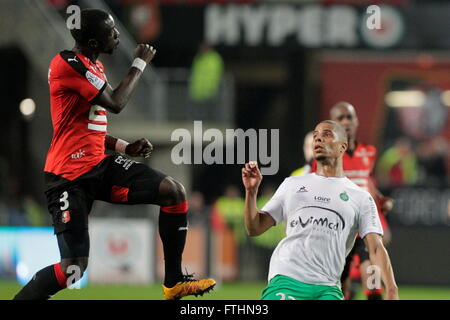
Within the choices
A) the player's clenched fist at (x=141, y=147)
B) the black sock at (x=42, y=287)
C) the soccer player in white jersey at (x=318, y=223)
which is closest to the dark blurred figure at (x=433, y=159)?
the player's clenched fist at (x=141, y=147)

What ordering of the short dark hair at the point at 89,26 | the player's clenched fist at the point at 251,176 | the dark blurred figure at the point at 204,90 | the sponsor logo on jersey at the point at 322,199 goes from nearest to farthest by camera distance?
the player's clenched fist at the point at 251,176
the sponsor logo on jersey at the point at 322,199
the short dark hair at the point at 89,26
the dark blurred figure at the point at 204,90

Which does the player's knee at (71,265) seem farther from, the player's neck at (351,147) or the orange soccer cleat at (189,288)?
the player's neck at (351,147)

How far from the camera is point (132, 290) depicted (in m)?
15.6

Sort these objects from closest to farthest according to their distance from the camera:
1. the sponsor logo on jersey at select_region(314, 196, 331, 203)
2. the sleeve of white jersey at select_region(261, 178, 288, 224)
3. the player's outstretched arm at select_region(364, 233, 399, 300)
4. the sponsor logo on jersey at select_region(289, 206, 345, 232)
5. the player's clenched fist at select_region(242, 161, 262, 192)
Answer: the player's outstretched arm at select_region(364, 233, 399, 300) < the player's clenched fist at select_region(242, 161, 262, 192) < the sponsor logo on jersey at select_region(289, 206, 345, 232) < the sponsor logo on jersey at select_region(314, 196, 331, 203) < the sleeve of white jersey at select_region(261, 178, 288, 224)

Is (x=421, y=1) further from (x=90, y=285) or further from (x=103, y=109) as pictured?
(x=103, y=109)

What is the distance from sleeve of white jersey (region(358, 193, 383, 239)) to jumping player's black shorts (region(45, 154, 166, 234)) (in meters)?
1.55

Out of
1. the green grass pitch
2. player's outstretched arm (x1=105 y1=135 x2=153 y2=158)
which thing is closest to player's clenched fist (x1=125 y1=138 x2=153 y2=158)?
player's outstretched arm (x1=105 y1=135 x2=153 y2=158)

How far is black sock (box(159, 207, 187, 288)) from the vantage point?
732cm

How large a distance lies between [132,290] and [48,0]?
828 centimetres

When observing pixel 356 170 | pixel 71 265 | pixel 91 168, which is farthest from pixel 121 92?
pixel 356 170

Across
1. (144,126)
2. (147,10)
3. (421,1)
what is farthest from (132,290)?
(421,1)

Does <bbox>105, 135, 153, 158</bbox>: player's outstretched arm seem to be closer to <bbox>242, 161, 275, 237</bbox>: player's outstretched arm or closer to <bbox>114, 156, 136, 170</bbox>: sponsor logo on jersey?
<bbox>114, 156, 136, 170</bbox>: sponsor logo on jersey

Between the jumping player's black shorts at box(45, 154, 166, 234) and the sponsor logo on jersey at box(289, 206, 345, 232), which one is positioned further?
the jumping player's black shorts at box(45, 154, 166, 234)

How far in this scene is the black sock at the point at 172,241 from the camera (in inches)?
288
